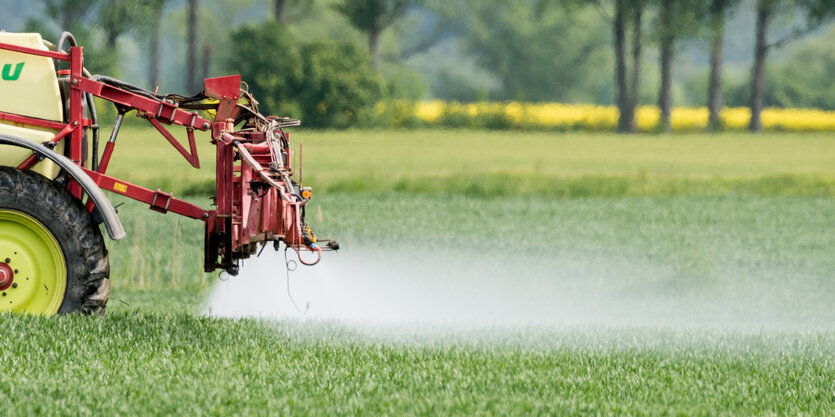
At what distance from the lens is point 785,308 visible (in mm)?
15516

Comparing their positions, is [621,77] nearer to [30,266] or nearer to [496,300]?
[496,300]

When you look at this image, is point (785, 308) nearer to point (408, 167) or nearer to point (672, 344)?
point (672, 344)

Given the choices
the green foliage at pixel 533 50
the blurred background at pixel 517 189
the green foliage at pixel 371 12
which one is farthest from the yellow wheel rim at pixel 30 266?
the green foliage at pixel 533 50

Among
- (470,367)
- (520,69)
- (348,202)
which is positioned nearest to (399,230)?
(348,202)

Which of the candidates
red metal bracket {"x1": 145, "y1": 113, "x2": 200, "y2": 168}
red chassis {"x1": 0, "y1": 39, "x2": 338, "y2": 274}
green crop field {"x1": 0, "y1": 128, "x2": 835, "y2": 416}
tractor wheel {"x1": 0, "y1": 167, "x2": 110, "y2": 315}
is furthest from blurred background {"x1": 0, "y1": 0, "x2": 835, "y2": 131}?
tractor wheel {"x1": 0, "y1": 167, "x2": 110, "y2": 315}

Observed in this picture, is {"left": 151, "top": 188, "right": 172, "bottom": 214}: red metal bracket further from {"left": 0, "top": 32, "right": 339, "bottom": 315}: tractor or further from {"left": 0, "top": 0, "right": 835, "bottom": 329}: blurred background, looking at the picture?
{"left": 0, "top": 0, "right": 835, "bottom": 329}: blurred background

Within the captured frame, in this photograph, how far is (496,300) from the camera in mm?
15555

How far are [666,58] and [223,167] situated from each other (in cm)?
4409

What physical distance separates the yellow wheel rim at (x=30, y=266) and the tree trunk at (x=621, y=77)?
40.2m

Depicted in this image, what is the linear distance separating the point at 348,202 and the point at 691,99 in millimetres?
69699

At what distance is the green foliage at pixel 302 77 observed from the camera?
1558 inches

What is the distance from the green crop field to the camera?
7.80 metres

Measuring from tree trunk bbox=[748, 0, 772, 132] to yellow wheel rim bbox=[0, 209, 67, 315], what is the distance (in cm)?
4541

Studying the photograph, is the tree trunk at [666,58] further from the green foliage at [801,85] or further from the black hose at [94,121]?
the black hose at [94,121]
